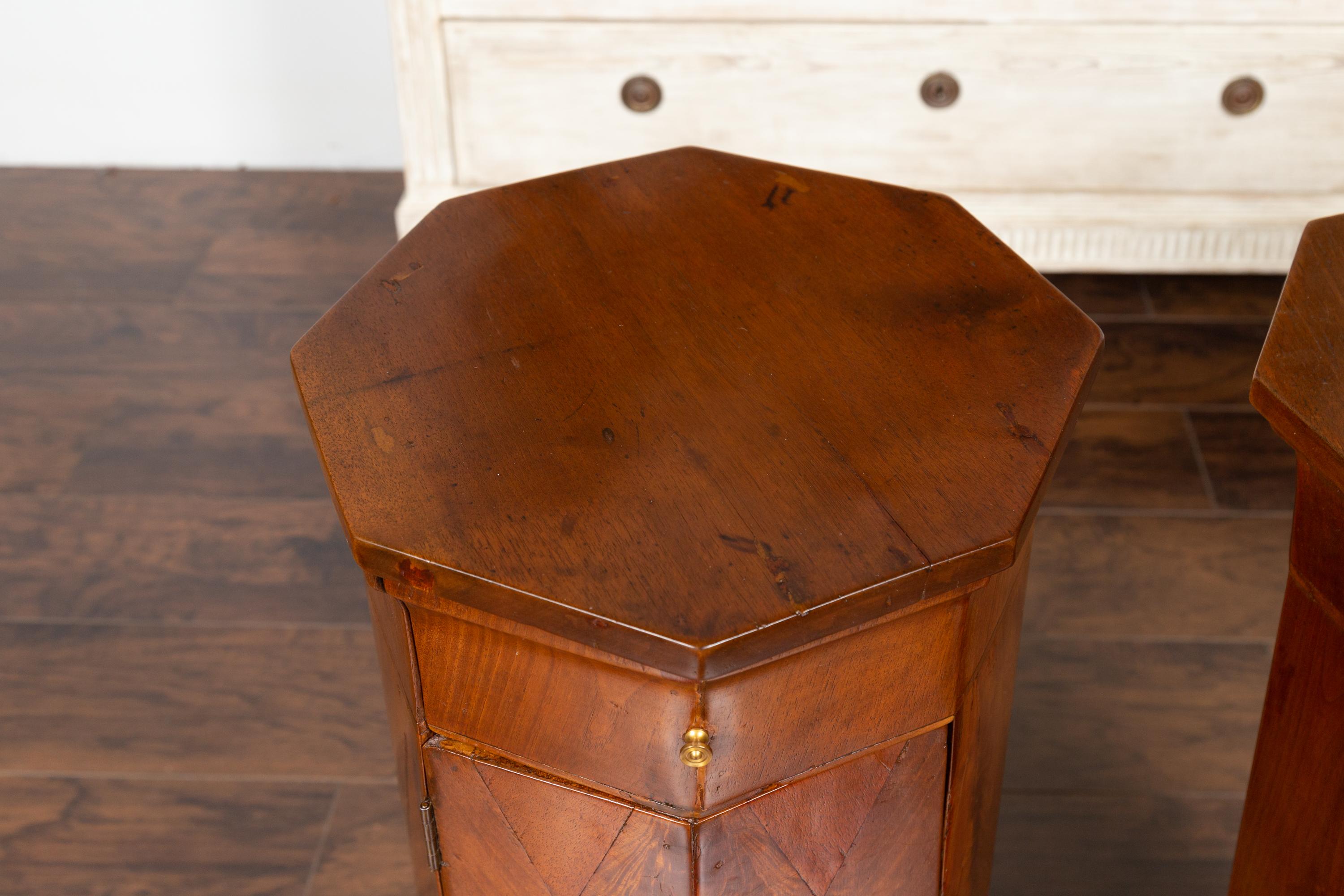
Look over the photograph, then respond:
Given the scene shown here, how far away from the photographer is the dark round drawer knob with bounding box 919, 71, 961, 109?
6.43ft

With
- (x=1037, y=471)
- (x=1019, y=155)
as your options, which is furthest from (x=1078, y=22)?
(x=1037, y=471)

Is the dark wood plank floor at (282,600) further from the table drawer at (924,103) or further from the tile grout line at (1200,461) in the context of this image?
the table drawer at (924,103)

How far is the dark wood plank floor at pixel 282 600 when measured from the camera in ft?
4.42

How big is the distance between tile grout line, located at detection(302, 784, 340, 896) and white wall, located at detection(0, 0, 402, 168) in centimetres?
154

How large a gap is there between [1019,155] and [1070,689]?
3.03 feet

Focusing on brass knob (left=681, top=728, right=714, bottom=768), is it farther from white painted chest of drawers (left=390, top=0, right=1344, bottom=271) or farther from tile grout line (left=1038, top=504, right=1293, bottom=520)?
white painted chest of drawers (left=390, top=0, right=1344, bottom=271)

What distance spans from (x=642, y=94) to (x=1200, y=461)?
99cm

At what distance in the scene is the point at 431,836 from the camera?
34.4 inches

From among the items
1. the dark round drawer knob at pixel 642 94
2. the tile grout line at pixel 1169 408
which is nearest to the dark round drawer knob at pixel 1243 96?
the tile grout line at pixel 1169 408

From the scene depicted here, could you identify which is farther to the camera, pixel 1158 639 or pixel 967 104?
pixel 967 104

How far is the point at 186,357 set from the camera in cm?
205

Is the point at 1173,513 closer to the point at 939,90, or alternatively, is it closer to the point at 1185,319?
the point at 1185,319

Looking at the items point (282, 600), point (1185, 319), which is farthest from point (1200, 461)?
point (282, 600)

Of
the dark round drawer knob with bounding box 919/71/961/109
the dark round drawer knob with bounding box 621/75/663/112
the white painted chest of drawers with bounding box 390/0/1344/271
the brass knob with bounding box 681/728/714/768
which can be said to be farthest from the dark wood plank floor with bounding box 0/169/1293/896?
the brass knob with bounding box 681/728/714/768
